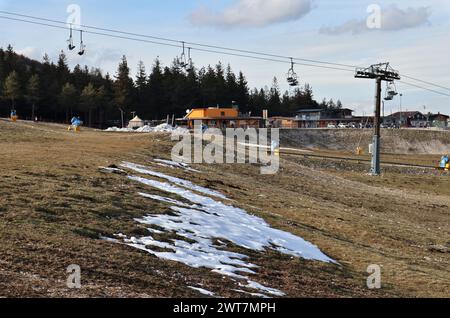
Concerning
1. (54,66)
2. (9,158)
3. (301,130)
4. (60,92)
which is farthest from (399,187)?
(54,66)

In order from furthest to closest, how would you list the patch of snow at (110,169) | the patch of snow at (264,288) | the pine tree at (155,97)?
the pine tree at (155,97), the patch of snow at (110,169), the patch of snow at (264,288)

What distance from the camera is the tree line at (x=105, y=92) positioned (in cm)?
12088

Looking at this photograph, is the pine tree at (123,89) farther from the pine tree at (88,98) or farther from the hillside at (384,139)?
the hillside at (384,139)

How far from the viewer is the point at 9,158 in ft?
83.7

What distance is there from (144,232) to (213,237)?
239cm

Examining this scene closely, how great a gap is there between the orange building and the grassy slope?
8296 centimetres

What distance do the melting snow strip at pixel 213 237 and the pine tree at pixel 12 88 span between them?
326ft

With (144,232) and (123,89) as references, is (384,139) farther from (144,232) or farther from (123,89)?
(144,232)

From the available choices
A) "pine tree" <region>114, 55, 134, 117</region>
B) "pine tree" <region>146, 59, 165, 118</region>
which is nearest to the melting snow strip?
"pine tree" <region>114, 55, 134, 117</region>

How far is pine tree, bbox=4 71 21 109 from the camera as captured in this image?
11350 centimetres

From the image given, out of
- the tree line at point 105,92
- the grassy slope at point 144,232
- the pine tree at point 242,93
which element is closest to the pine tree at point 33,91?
the tree line at point 105,92

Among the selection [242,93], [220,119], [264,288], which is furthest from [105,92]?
[264,288]
